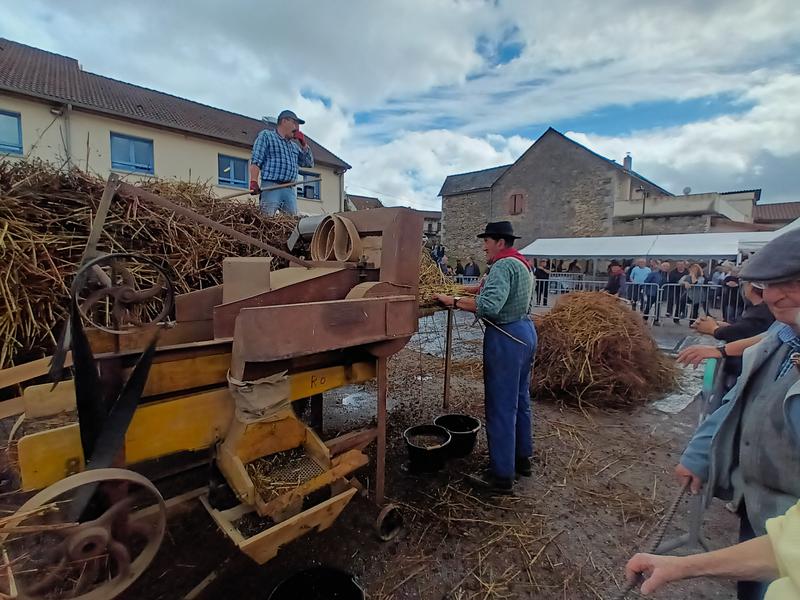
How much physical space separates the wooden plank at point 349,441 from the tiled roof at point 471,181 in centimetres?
3079

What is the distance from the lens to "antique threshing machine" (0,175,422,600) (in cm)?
154

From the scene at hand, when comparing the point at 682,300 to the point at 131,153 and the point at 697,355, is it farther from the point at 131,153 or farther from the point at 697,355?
the point at 131,153

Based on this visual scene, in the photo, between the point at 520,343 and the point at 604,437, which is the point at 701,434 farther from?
the point at 604,437

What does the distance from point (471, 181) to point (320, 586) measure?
35.4 metres

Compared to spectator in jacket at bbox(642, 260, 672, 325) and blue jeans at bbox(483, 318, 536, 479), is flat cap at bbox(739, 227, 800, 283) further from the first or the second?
spectator in jacket at bbox(642, 260, 672, 325)

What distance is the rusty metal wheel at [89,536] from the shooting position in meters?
1.44

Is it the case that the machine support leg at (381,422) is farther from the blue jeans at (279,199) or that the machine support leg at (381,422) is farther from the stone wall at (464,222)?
the stone wall at (464,222)

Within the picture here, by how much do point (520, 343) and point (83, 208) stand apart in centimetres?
315

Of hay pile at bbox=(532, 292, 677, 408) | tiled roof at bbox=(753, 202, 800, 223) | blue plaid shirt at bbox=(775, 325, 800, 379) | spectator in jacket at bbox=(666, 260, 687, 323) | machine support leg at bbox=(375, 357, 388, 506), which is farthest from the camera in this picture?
tiled roof at bbox=(753, 202, 800, 223)

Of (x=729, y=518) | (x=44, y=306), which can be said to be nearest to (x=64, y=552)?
(x=44, y=306)

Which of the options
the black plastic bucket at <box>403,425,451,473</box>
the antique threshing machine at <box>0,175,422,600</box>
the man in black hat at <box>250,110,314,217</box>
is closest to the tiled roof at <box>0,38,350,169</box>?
the man in black hat at <box>250,110,314,217</box>

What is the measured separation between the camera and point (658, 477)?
350 centimetres

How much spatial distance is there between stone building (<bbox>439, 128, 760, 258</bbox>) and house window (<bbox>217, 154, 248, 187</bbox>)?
696 inches

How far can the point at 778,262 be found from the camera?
1.21m
